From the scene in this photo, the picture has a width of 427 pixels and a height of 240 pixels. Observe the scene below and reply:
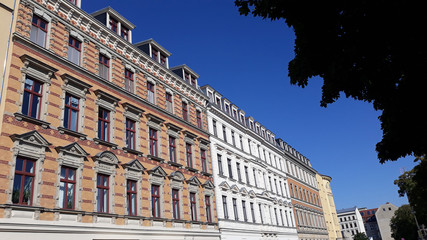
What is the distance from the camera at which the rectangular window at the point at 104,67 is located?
1956 centimetres

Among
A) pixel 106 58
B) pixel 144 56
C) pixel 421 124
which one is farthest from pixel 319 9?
pixel 144 56

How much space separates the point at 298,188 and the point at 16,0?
146 feet

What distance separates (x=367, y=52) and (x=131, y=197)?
15.5 m

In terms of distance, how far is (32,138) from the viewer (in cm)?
1418

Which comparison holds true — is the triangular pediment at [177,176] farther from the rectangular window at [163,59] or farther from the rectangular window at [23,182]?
the rectangular window at [23,182]

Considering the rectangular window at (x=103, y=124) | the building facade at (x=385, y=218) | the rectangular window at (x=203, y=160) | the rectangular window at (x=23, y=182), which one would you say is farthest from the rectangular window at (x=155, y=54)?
the building facade at (x=385, y=218)

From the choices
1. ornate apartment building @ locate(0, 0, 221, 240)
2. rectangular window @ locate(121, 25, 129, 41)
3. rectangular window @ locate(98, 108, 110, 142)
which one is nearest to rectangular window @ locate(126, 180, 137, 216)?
ornate apartment building @ locate(0, 0, 221, 240)

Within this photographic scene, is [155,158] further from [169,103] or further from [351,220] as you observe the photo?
[351,220]

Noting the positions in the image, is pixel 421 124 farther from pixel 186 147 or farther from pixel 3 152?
pixel 186 147

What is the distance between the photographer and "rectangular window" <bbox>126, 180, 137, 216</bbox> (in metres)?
18.6

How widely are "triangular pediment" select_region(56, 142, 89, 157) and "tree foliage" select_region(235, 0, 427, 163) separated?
1121cm

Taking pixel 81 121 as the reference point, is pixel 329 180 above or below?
above

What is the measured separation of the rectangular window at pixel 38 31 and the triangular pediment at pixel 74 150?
5086 mm

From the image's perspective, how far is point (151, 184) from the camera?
2066 centimetres
